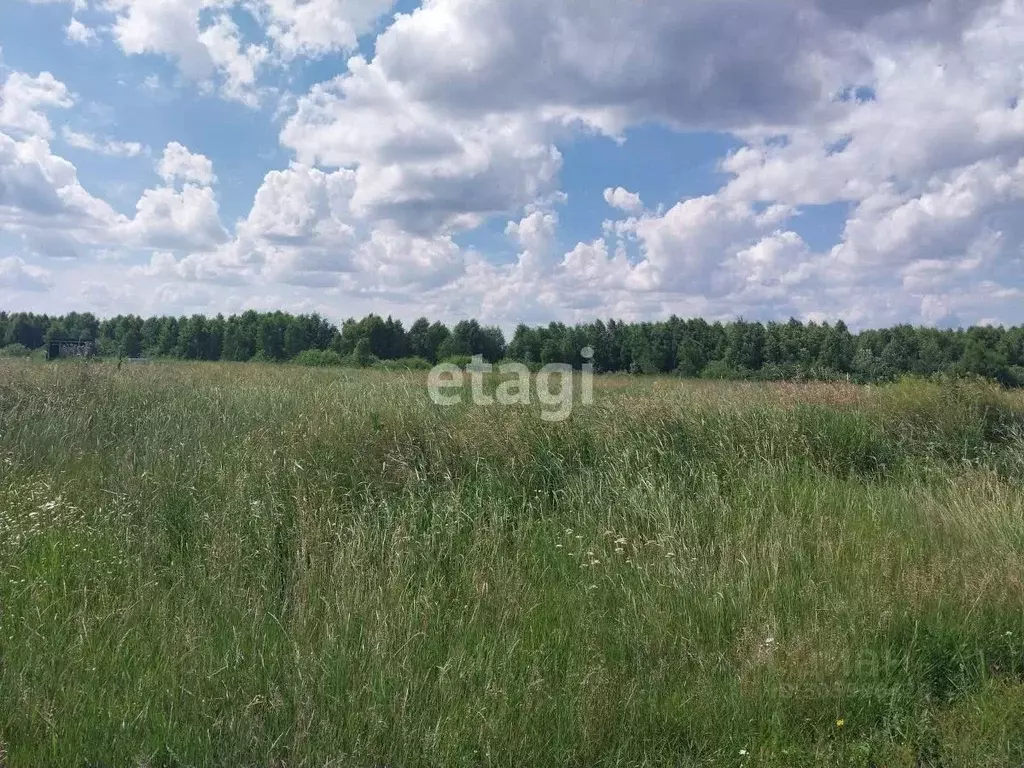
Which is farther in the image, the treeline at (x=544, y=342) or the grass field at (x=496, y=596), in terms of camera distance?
the treeline at (x=544, y=342)

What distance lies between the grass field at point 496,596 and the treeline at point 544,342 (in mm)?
9657

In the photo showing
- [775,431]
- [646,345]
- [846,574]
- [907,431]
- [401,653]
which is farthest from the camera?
[646,345]

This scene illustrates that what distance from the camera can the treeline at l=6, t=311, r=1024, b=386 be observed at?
3675cm

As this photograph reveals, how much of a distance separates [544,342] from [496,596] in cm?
5463

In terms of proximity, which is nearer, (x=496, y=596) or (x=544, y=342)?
(x=496, y=596)

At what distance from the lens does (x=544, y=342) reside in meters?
58.6

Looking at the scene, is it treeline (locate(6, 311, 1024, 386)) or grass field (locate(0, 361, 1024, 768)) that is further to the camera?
treeline (locate(6, 311, 1024, 386))

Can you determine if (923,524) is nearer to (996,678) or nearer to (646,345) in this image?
(996,678)

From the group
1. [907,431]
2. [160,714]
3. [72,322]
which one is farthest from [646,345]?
[72,322]

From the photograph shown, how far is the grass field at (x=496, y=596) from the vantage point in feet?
10.00

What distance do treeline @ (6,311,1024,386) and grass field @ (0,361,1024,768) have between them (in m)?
9.66

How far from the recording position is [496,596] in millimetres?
4266

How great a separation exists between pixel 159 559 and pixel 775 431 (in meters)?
6.60

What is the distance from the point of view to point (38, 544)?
4.80m
